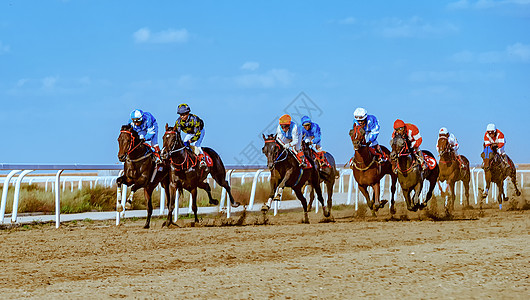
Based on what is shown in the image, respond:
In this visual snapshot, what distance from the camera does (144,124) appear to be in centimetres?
1322

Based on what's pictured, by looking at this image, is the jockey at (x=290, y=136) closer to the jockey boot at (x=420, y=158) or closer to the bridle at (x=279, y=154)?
the bridle at (x=279, y=154)

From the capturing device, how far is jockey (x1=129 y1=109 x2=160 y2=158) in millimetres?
13117

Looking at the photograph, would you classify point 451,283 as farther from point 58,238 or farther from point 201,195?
point 201,195

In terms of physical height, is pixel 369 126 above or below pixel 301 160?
above

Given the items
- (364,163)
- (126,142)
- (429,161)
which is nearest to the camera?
(126,142)

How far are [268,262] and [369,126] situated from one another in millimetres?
7054

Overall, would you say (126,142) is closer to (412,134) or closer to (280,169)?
(280,169)

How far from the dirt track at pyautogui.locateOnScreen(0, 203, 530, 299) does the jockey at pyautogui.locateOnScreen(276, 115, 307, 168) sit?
1605 millimetres

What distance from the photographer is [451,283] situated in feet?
21.2

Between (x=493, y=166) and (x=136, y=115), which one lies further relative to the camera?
(x=493, y=166)

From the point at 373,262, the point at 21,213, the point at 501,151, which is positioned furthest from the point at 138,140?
the point at 501,151

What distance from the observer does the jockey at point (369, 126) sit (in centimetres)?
1436

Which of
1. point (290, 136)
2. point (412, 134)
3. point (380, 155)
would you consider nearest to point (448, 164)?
point (412, 134)

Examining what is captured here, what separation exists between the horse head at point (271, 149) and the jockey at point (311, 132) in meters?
2.26
